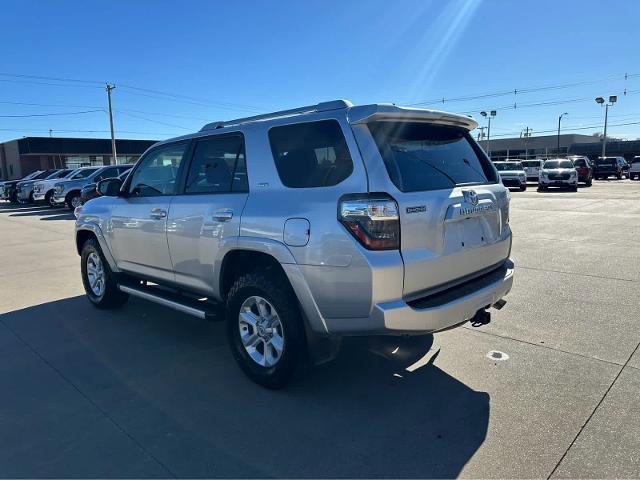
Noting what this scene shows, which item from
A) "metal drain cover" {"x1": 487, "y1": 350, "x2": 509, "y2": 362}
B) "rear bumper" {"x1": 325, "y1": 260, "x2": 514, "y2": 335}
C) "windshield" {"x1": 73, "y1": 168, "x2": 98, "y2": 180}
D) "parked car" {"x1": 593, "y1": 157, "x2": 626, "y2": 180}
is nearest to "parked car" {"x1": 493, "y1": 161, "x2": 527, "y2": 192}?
"parked car" {"x1": 593, "y1": 157, "x2": 626, "y2": 180}

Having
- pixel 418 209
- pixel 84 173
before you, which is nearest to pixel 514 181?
pixel 84 173

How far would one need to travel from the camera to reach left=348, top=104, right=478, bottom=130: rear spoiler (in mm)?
3148

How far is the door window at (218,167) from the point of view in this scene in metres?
3.90

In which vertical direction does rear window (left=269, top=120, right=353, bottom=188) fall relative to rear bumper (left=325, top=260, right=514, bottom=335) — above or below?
above

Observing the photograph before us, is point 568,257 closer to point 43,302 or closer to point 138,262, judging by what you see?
point 138,262

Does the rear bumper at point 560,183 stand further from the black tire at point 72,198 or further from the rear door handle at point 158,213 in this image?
the rear door handle at point 158,213

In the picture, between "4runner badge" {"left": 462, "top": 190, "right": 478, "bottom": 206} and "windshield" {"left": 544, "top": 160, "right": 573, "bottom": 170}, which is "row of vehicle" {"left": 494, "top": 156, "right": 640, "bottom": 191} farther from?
"4runner badge" {"left": 462, "top": 190, "right": 478, "bottom": 206}

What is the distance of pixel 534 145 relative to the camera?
265ft

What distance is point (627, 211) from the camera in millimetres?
14891

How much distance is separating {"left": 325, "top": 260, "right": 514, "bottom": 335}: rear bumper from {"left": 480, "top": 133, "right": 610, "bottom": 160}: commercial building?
260ft

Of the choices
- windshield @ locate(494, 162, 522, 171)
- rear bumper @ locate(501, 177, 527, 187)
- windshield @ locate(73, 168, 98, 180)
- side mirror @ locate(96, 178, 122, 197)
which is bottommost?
rear bumper @ locate(501, 177, 527, 187)

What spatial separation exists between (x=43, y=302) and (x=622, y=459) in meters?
6.29

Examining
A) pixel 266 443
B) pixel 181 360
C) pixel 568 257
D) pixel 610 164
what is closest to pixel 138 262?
pixel 181 360

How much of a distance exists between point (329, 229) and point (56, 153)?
181ft
